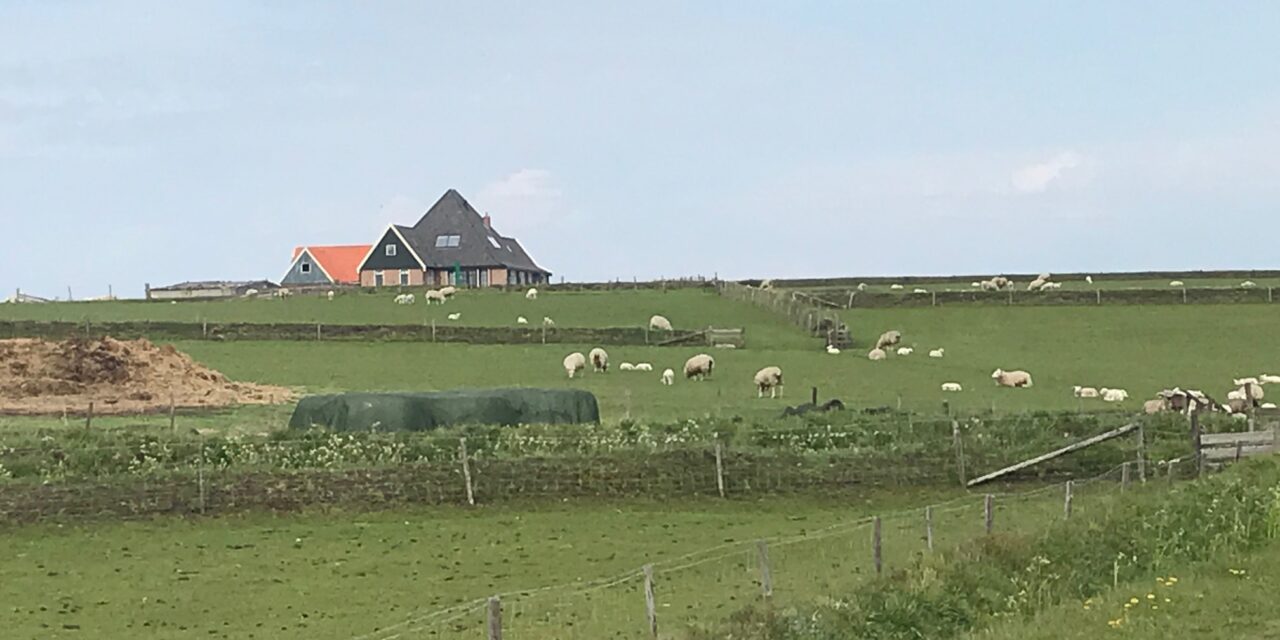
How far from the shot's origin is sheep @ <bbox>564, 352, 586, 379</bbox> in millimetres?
47531

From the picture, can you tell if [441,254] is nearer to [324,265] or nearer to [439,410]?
[324,265]

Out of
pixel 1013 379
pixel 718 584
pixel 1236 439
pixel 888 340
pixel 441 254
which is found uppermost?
pixel 441 254

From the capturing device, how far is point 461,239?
10850 cm

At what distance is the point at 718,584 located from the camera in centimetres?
1883

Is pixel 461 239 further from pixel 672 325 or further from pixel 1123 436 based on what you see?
pixel 1123 436

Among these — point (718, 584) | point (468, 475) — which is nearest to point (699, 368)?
point (468, 475)

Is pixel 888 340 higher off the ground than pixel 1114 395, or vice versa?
pixel 888 340

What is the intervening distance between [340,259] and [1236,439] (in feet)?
320

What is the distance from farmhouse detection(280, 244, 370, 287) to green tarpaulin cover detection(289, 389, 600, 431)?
8458cm

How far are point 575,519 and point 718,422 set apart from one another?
575cm

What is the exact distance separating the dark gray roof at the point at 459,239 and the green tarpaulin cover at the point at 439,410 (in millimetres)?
74023

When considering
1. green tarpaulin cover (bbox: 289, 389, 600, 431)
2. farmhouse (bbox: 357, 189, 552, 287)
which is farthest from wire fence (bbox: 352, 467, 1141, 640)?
farmhouse (bbox: 357, 189, 552, 287)

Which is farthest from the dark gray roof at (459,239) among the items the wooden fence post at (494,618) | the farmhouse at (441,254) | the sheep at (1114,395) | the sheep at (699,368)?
the wooden fence post at (494,618)

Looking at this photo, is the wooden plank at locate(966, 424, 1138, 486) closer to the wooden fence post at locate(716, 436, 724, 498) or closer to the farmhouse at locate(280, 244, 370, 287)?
the wooden fence post at locate(716, 436, 724, 498)
